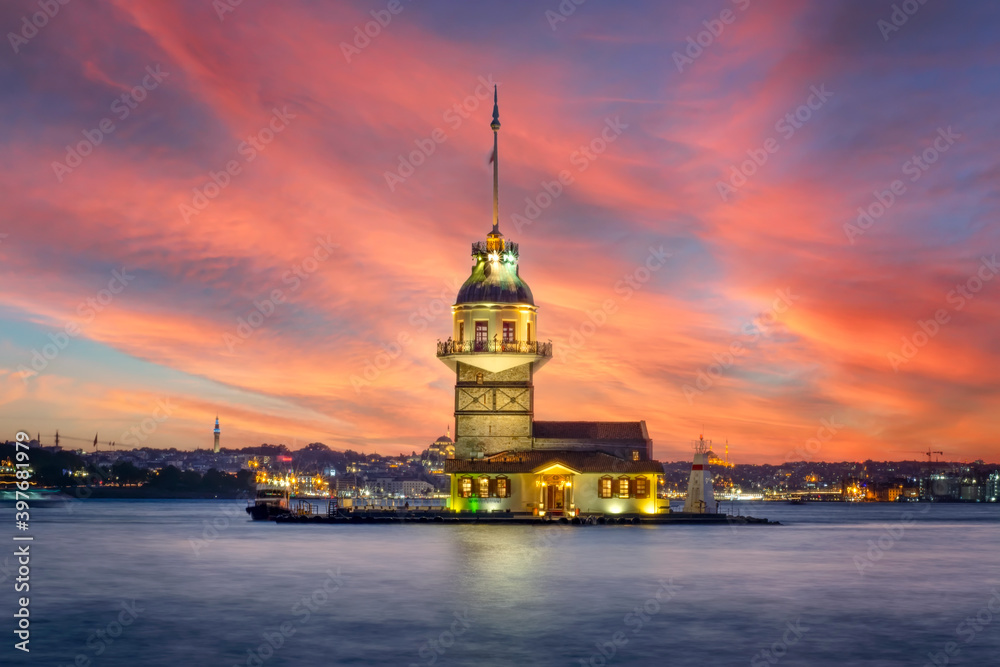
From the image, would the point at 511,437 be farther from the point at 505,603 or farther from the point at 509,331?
the point at 505,603

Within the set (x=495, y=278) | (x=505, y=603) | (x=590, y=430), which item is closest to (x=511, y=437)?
(x=590, y=430)

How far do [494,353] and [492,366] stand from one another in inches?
51.3

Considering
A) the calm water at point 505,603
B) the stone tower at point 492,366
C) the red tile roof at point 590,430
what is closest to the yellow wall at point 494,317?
the stone tower at point 492,366

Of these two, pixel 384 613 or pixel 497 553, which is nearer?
pixel 384 613

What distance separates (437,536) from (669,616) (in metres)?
34.5

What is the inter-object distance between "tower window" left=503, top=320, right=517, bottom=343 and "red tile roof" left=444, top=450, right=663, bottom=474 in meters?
7.63

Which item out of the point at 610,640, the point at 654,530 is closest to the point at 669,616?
the point at 610,640

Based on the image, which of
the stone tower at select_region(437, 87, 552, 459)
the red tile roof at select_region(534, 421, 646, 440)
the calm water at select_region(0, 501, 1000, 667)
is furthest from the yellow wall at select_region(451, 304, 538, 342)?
the calm water at select_region(0, 501, 1000, 667)

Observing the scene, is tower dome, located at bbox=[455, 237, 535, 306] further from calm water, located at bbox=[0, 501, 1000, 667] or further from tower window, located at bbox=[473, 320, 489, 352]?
calm water, located at bbox=[0, 501, 1000, 667]

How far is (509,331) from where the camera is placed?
83.5m

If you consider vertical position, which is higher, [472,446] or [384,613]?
[472,446]

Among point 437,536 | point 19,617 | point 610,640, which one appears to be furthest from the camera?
point 437,536

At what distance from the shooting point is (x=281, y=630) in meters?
36.2

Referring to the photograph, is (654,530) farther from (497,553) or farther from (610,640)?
(610,640)
